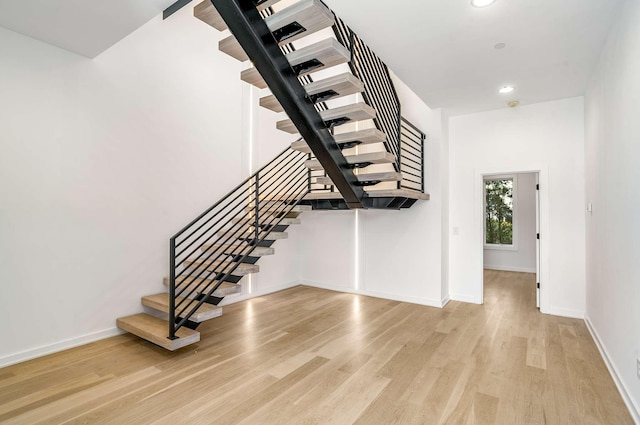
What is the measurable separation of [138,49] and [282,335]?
12.1 ft

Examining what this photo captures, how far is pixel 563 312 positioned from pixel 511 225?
157 inches

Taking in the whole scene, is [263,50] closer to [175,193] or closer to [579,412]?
[175,193]

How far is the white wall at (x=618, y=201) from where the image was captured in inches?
86.2

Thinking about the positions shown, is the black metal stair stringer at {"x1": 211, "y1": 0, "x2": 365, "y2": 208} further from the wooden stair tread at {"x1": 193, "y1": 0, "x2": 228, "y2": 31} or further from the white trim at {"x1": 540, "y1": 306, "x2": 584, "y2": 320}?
the white trim at {"x1": 540, "y1": 306, "x2": 584, "y2": 320}

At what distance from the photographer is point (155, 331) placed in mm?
3139

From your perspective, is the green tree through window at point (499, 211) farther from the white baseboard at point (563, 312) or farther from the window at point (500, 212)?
the white baseboard at point (563, 312)

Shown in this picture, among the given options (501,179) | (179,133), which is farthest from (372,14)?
(501,179)

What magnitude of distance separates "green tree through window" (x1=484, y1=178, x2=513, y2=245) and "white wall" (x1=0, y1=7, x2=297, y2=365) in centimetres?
675

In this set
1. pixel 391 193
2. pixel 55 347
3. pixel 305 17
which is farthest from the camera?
pixel 391 193

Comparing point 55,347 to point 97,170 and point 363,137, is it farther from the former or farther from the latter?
point 363,137

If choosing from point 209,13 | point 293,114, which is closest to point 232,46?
point 209,13

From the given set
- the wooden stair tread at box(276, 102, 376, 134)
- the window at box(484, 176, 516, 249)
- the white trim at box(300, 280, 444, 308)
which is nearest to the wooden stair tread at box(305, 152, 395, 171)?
the wooden stair tread at box(276, 102, 376, 134)

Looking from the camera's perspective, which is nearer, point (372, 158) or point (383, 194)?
point (372, 158)

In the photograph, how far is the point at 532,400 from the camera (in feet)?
7.65
